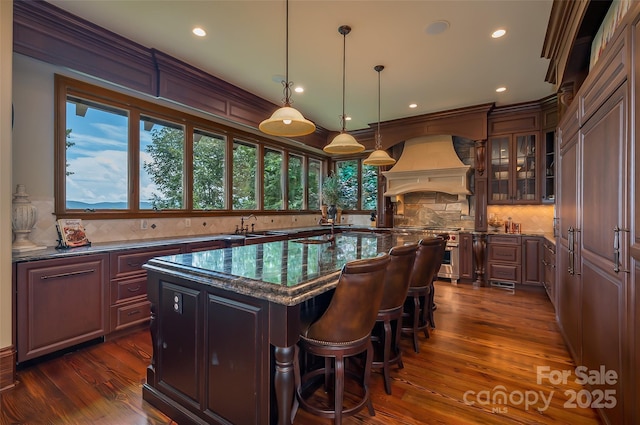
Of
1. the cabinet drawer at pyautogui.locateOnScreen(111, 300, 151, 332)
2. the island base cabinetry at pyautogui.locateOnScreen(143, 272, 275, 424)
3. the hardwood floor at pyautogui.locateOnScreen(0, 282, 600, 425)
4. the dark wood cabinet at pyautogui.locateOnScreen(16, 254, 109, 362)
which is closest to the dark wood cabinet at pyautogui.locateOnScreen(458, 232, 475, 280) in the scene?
the hardwood floor at pyautogui.locateOnScreen(0, 282, 600, 425)

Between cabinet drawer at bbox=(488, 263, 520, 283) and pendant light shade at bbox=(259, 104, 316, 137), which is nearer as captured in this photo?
pendant light shade at bbox=(259, 104, 316, 137)

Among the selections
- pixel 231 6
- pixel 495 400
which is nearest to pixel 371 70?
pixel 231 6

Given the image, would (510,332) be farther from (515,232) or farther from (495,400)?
(515,232)

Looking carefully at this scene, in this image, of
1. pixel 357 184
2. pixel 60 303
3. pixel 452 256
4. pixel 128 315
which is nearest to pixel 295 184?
pixel 357 184

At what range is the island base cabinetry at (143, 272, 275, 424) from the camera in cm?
143

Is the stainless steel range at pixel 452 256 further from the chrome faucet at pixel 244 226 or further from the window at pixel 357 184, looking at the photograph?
the chrome faucet at pixel 244 226

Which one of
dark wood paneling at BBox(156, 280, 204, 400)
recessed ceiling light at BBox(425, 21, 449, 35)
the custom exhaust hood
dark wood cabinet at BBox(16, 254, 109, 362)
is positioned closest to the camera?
dark wood paneling at BBox(156, 280, 204, 400)

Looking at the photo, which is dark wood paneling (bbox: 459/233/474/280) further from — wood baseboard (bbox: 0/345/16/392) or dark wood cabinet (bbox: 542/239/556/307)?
wood baseboard (bbox: 0/345/16/392)

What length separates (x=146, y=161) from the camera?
373 cm

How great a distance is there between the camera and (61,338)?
248 cm

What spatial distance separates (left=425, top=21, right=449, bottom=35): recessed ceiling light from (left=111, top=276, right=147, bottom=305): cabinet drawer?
380 centimetres

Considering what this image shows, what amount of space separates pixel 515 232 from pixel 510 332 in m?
2.50

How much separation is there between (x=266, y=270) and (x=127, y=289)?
211 cm

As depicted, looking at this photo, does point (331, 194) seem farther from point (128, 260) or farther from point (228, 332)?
point (228, 332)
